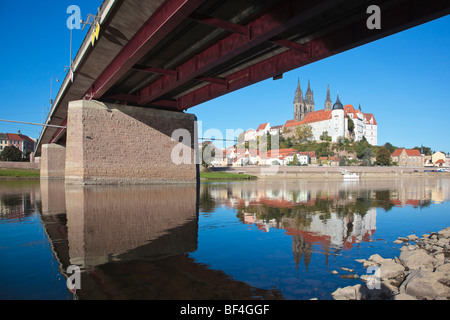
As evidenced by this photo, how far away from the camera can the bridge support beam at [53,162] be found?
46.1 m

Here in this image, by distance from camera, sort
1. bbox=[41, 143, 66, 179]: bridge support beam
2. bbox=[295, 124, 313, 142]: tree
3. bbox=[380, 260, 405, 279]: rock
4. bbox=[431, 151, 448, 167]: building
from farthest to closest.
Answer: bbox=[431, 151, 448, 167]: building < bbox=[295, 124, 313, 142]: tree < bbox=[41, 143, 66, 179]: bridge support beam < bbox=[380, 260, 405, 279]: rock

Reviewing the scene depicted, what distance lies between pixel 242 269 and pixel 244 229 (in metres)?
3.66

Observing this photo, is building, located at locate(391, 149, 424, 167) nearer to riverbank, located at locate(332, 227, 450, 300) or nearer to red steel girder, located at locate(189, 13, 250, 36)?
red steel girder, located at locate(189, 13, 250, 36)

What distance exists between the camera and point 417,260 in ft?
18.0

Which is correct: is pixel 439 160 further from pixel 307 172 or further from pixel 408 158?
pixel 307 172

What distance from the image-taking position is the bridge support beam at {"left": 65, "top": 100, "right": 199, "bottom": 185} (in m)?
23.0

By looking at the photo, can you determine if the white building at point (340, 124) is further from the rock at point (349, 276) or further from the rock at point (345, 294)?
the rock at point (345, 294)

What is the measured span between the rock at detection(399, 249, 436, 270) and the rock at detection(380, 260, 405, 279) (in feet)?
0.93

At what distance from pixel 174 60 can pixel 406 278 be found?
49.7 feet

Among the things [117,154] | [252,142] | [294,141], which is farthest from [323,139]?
[117,154]

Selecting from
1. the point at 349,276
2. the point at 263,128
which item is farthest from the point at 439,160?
the point at 349,276

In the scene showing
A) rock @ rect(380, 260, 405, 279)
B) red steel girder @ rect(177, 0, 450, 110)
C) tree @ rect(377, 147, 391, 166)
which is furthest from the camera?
tree @ rect(377, 147, 391, 166)

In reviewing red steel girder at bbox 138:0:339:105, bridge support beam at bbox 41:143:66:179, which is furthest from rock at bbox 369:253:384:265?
bridge support beam at bbox 41:143:66:179

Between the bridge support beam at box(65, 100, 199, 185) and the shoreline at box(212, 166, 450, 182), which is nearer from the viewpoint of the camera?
the bridge support beam at box(65, 100, 199, 185)
